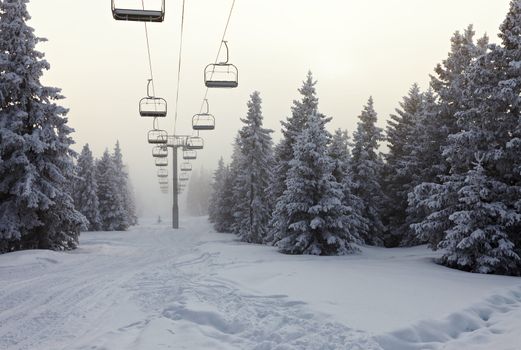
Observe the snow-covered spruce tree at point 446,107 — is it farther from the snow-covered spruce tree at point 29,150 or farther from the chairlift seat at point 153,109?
the snow-covered spruce tree at point 29,150

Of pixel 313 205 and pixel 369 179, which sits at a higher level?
pixel 369 179

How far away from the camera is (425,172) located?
2748cm

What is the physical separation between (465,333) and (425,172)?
70.6 feet

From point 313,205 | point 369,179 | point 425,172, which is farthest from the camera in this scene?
point 369,179

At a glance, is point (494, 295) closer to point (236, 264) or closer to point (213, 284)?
point (213, 284)

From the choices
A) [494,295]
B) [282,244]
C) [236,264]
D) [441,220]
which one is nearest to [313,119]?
[282,244]

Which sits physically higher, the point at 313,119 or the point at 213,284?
the point at 313,119

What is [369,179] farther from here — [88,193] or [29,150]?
[88,193]

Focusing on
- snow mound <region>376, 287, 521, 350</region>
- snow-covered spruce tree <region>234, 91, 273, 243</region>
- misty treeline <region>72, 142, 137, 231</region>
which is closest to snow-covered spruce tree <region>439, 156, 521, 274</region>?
snow mound <region>376, 287, 521, 350</region>

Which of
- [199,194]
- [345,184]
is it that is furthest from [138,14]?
[199,194]

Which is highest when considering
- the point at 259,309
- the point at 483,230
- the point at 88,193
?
the point at 88,193

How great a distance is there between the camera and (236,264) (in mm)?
16203

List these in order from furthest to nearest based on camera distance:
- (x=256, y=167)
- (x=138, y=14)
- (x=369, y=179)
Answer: (x=256, y=167), (x=369, y=179), (x=138, y=14)

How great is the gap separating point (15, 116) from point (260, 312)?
17358 millimetres
